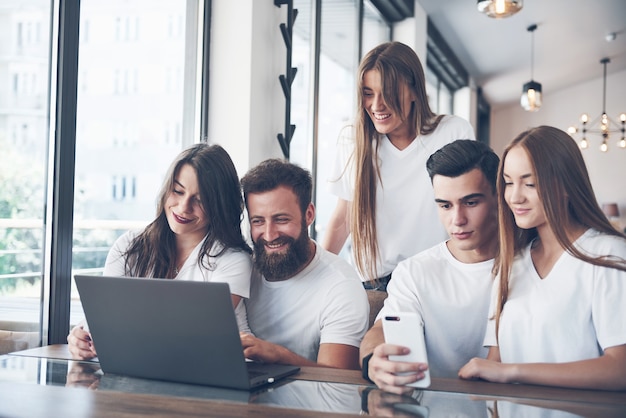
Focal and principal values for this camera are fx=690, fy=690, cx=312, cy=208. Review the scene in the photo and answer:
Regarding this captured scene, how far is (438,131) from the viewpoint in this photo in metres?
2.28

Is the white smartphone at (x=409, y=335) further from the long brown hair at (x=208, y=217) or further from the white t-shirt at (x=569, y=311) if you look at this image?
the long brown hair at (x=208, y=217)

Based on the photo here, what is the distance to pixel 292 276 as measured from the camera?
1920mm

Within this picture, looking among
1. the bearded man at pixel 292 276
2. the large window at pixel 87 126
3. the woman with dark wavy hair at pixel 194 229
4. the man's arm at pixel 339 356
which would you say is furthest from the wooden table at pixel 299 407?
the large window at pixel 87 126

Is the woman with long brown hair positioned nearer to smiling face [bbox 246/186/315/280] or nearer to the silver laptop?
smiling face [bbox 246/186/315/280]

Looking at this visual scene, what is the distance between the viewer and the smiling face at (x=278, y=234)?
6.19 ft

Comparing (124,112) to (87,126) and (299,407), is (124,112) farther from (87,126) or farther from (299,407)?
(299,407)

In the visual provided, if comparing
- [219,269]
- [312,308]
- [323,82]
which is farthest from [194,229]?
[323,82]

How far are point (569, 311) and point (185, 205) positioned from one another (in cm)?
103

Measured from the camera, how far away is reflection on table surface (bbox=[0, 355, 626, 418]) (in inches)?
45.9

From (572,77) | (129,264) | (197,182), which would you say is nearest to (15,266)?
(129,264)

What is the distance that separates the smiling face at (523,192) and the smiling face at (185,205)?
2.77ft

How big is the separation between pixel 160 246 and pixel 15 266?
0.42 metres

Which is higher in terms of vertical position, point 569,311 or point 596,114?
point 596,114

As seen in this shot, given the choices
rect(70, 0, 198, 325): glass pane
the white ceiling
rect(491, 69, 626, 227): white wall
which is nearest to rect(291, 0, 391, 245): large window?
rect(70, 0, 198, 325): glass pane
